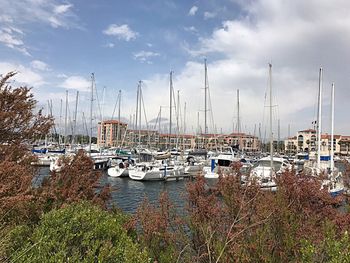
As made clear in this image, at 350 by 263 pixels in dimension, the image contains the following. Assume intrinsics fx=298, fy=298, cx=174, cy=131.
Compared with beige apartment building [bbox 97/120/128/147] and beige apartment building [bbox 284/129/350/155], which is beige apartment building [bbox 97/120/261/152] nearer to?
beige apartment building [bbox 97/120/128/147]

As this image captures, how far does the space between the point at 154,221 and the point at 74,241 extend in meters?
3.17

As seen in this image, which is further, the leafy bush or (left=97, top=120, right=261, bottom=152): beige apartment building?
(left=97, top=120, right=261, bottom=152): beige apartment building

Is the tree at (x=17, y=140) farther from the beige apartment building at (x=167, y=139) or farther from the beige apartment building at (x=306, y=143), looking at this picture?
the beige apartment building at (x=306, y=143)

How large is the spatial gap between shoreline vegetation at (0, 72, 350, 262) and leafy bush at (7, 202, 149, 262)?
0.02 metres

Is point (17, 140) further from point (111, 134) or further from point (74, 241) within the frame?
point (111, 134)

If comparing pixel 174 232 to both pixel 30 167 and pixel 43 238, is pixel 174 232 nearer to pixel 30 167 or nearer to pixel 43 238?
pixel 43 238

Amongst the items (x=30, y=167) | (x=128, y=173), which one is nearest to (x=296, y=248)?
(x=30, y=167)

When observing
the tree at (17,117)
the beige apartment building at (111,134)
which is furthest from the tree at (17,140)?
the beige apartment building at (111,134)

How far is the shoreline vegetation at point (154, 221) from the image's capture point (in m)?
5.98

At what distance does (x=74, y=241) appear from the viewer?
6.37 meters

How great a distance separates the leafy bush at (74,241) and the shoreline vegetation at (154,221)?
0.02m

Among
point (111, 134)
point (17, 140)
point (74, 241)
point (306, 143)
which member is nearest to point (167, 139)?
point (111, 134)

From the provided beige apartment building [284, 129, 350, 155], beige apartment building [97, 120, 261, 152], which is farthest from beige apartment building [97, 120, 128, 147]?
beige apartment building [284, 129, 350, 155]

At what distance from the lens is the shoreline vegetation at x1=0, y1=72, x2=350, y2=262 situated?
598cm
